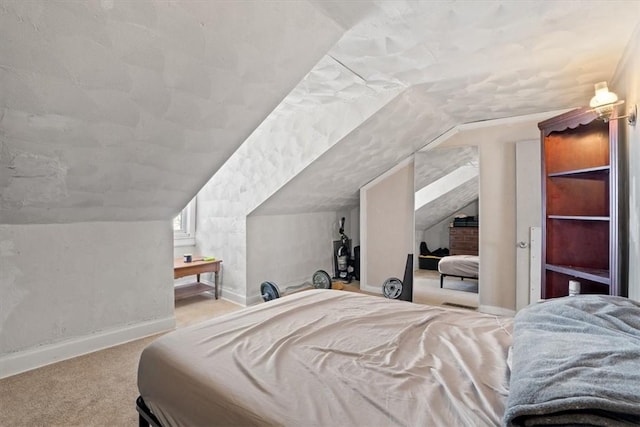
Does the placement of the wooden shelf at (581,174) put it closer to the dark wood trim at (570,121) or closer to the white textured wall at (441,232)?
the dark wood trim at (570,121)

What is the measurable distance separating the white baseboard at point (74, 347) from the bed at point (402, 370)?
1765 millimetres

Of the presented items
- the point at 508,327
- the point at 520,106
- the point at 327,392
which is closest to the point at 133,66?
the point at 327,392

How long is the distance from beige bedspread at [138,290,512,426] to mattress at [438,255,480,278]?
2.17 m

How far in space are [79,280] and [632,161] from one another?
4137 millimetres

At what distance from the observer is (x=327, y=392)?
1054 mm

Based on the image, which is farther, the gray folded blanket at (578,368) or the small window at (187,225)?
the small window at (187,225)

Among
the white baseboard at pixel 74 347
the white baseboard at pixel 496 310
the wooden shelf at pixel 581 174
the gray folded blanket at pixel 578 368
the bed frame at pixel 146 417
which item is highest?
the wooden shelf at pixel 581 174

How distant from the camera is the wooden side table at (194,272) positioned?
13.1ft

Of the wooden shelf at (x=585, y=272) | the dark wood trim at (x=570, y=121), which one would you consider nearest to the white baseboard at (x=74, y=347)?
the wooden shelf at (x=585, y=272)

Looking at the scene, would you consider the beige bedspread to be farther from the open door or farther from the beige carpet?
the open door

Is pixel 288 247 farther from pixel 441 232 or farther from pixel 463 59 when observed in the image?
pixel 463 59

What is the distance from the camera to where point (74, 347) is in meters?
2.71

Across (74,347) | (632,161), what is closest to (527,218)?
(632,161)

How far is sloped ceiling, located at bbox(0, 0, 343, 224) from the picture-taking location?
1516 millimetres
